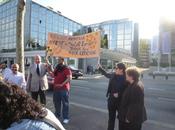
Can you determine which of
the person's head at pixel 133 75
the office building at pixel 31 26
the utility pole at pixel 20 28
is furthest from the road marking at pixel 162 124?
the office building at pixel 31 26

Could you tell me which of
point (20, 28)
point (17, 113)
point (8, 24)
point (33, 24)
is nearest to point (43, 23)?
point (33, 24)

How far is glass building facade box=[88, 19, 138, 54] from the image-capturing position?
79688 millimetres

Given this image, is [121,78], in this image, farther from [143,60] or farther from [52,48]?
[143,60]

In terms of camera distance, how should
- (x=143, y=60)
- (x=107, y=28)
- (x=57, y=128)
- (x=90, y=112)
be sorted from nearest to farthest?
(x=57, y=128) → (x=90, y=112) → (x=107, y=28) → (x=143, y=60)

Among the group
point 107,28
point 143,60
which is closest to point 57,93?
point 107,28

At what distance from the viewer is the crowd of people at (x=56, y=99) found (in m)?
2.01

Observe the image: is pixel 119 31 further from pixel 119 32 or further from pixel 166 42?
pixel 166 42

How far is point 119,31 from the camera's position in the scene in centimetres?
8031

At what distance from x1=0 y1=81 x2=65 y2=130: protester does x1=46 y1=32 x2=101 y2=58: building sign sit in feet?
35.5

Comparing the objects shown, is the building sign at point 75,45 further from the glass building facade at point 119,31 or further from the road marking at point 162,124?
the glass building facade at point 119,31

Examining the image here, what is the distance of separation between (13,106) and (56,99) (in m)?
6.72

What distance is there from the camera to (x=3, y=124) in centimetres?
200

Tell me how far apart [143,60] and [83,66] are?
6472 centimetres

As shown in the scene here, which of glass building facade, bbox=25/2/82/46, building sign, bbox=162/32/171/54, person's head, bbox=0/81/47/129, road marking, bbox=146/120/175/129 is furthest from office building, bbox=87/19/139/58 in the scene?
person's head, bbox=0/81/47/129
